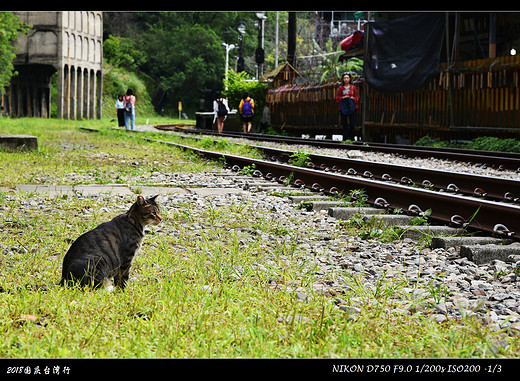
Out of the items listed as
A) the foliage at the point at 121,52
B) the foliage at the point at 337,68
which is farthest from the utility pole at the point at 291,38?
the foliage at the point at 121,52

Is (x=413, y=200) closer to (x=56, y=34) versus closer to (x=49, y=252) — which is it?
(x=49, y=252)

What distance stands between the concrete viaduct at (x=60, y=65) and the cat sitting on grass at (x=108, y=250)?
45031mm

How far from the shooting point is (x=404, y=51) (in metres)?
21.0

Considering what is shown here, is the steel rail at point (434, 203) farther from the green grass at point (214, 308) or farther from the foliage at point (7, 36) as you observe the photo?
the foliage at point (7, 36)

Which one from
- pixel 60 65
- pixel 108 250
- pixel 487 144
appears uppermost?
pixel 60 65

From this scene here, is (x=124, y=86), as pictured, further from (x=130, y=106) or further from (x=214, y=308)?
(x=214, y=308)

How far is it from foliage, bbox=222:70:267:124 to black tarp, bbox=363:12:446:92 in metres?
10.7

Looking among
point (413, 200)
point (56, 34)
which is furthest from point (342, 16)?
point (413, 200)

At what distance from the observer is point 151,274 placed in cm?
456

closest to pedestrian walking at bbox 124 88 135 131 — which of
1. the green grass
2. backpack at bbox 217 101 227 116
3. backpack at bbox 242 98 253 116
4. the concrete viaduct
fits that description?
backpack at bbox 217 101 227 116

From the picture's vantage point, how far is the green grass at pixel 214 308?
303 cm

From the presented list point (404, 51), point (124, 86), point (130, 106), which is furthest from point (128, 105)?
point (124, 86)

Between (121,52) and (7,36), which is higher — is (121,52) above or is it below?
above

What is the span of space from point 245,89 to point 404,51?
1404 cm
